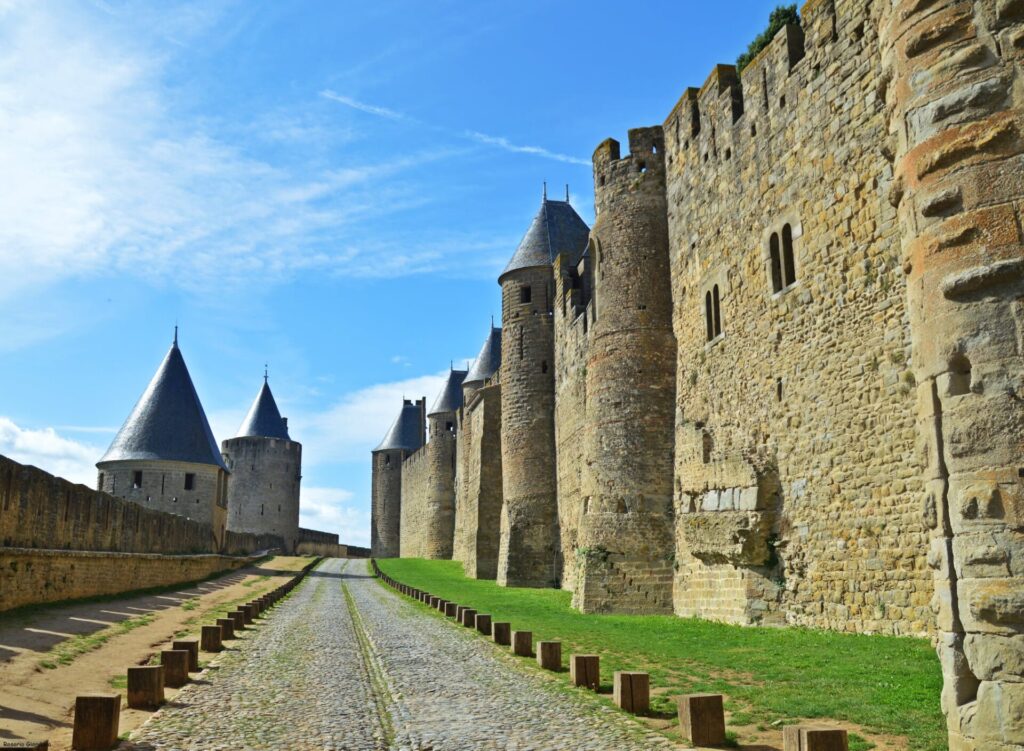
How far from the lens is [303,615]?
1694 cm

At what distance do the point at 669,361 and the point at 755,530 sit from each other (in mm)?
5598

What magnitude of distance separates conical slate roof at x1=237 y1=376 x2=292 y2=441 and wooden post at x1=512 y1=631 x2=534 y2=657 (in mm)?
55544

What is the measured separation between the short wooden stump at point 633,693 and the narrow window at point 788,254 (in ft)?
25.9

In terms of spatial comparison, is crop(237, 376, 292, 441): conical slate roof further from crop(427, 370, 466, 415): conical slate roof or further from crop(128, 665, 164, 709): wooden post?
crop(128, 665, 164, 709): wooden post

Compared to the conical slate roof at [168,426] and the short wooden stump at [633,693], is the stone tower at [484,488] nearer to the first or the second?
the conical slate roof at [168,426]

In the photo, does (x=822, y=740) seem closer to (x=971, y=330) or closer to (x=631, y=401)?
(x=971, y=330)

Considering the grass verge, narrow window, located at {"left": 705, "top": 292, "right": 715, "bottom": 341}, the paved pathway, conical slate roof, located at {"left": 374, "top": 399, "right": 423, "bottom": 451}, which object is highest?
conical slate roof, located at {"left": 374, "top": 399, "right": 423, "bottom": 451}

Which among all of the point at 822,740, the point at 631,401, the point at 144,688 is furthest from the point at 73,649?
the point at 631,401

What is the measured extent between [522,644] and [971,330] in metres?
7.10

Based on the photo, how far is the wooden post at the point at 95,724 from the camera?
5.77 metres

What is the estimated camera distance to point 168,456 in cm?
4178

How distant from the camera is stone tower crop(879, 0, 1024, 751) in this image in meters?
4.50

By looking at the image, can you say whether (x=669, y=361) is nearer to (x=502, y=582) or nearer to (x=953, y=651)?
(x=502, y=582)

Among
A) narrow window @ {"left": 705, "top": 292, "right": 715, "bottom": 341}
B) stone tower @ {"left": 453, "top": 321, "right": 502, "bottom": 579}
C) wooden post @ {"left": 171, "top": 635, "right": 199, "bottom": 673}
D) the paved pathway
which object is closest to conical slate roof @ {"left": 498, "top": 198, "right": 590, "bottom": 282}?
stone tower @ {"left": 453, "top": 321, "right": 502, "bottom": 579}
